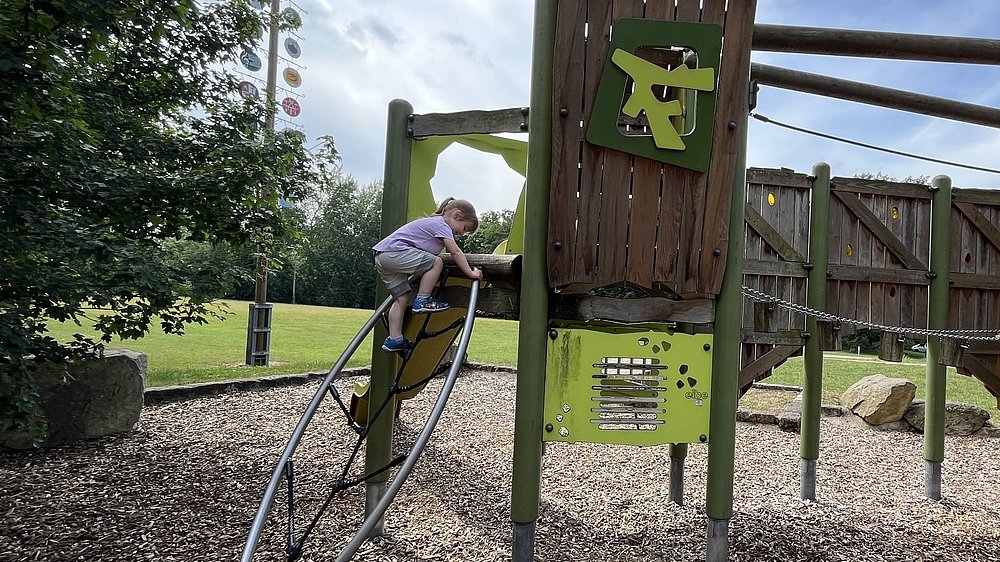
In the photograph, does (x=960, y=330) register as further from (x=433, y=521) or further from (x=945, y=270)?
(x=433, y=521)

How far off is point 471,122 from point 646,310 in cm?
145

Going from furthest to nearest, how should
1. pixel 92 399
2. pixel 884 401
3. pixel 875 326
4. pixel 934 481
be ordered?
1. pixel 884 401
2. pixel 92 399
3. pixel 934 481
4. pixel 875 326

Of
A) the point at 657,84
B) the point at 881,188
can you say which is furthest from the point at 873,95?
the point at 657,84

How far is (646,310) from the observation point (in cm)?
275

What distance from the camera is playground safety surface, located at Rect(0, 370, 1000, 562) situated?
135 inches

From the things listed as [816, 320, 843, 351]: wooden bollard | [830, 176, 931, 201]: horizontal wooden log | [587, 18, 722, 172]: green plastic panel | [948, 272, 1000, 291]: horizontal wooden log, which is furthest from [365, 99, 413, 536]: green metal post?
[948, 272, 1000, 291]: horizontal wooden log

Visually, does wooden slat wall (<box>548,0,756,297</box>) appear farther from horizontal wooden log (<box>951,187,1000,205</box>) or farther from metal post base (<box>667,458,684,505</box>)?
horizontal wooden log (<box>951,187,1000,205</box>)

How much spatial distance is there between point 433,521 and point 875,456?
193 inches

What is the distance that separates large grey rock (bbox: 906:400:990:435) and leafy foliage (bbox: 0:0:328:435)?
769 centimetres

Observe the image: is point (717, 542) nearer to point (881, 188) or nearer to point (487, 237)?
point (881, 188)

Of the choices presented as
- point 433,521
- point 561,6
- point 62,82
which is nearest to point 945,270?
point 561,6

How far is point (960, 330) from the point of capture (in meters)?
4.51

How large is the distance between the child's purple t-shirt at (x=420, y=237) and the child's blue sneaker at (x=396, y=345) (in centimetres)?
49

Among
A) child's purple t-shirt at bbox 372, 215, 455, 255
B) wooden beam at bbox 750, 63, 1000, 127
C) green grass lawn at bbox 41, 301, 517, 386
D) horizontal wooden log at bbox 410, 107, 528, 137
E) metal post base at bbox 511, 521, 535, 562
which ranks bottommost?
green grass lawn at bbox 41, 301, 517, 386
